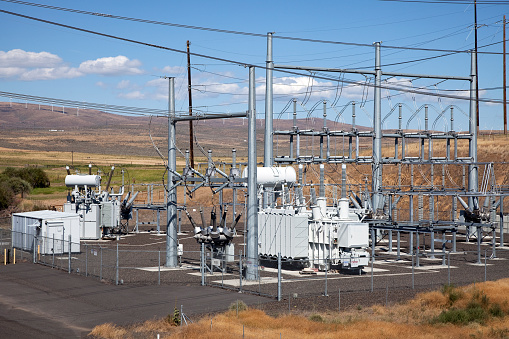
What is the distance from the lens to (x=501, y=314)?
21.3 meters

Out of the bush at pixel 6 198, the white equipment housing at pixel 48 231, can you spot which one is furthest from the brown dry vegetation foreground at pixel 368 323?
the bush at pixel 6 198

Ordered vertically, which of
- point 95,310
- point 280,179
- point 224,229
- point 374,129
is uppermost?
point 374,129

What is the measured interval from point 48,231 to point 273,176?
13.1 metres

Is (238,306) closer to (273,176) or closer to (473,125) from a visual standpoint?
(273,176)

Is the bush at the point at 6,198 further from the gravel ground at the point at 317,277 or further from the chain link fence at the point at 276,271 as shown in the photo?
the gravel ground at the point at 317,277

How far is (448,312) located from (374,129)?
22847 millimetres

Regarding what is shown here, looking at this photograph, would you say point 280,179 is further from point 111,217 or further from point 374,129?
point 111,217

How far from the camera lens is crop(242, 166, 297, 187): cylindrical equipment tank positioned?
31.6 m

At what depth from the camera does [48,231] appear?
3606cm

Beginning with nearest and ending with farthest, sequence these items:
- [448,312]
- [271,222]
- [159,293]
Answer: [448,312] → [159,293] → [271,222]

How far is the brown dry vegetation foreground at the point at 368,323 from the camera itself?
1791 cm

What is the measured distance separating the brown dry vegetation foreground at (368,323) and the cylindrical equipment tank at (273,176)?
1079 cm

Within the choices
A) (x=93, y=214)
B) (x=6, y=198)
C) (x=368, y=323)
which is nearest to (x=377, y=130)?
(x=93, y=214)

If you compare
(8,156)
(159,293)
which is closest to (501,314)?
(159,293)
